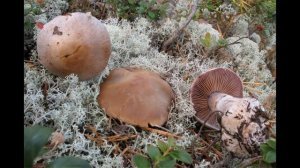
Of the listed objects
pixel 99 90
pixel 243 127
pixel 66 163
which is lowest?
pixel 99 90

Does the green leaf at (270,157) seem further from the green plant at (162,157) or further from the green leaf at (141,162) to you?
the green leaf at (141,162)

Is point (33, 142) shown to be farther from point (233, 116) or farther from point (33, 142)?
point (233, 116)

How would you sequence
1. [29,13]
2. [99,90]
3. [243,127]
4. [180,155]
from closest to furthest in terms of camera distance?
[180,155]
[243,127]
[99,90]
[29,13]

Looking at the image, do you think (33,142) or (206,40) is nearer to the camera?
(33,142)

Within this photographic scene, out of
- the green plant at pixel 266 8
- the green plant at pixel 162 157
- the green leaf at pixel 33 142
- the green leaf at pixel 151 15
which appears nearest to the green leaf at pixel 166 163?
the green plant at pixel 162 157

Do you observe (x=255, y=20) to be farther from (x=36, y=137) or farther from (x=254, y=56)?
(x=36, y=137)

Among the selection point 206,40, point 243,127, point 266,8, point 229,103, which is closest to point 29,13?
point 206,40

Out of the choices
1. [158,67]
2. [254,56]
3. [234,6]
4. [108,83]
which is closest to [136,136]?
[108,83]
